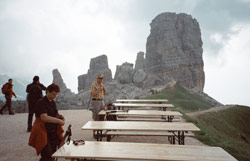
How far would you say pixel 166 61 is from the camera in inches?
3708

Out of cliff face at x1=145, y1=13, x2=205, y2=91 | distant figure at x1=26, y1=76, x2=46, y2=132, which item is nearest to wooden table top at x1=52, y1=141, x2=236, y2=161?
distant figure at x1=26, y1=76, x2=46, y2=132

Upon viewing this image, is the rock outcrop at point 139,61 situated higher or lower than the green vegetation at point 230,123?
higher

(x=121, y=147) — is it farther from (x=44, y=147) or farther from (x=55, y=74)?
(x=55, y=74)

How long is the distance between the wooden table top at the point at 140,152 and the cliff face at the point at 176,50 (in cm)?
9047

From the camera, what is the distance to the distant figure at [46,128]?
115 inches

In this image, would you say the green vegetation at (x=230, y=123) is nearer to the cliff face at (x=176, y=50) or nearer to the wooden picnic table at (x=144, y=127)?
the wooden picnic table at (x=144, y=127)

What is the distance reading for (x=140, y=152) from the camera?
276cm

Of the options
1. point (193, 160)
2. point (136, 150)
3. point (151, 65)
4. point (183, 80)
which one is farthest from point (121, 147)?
point (151, 65)

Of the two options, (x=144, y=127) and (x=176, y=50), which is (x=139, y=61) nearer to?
(x=176, y=50)

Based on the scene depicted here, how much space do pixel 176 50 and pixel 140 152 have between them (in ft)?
319

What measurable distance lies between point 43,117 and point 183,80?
93187mm

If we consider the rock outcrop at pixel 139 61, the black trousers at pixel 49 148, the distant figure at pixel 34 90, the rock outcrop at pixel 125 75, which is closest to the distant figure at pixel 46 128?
the black trousers at pixel 49 148

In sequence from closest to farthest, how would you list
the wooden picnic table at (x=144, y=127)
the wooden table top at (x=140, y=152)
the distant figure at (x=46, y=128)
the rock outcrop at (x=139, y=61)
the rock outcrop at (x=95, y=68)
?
the wooden table top at (x=140, y=152)
the distant figure at (x=46, y=128)
the wooden picnic table at (x=144, y=127)
the rock outcrop at (x=95, y=68)
the rock outcrop at (x=139, y=61)

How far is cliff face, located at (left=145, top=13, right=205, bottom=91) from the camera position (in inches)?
3632
